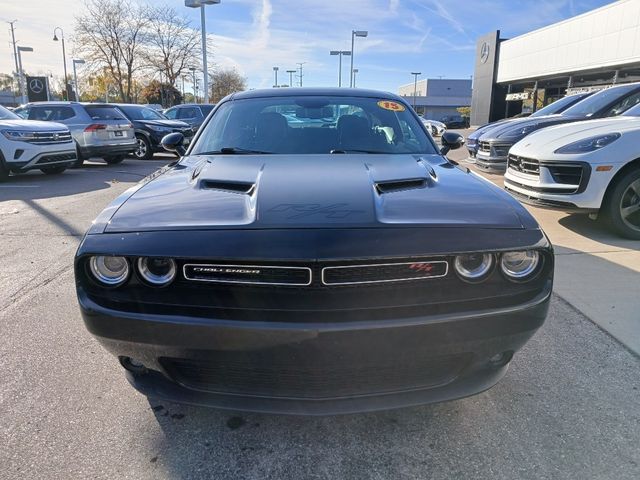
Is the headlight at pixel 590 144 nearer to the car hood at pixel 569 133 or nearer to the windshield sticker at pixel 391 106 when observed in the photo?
the car hood at pixel 569 133

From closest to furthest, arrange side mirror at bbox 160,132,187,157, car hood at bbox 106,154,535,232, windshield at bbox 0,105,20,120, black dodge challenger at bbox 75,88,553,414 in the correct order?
1. black dodge challenger at bbox 75,88,553,414
2. car hood at bbox 106,154,535,232
3. side mirror at bbox 160,132,187,157
4. windshield at bbox 0,105,20,120

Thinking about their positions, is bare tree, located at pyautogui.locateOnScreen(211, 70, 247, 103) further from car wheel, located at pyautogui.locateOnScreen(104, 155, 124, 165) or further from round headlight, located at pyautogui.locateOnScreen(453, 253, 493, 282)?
round headlight, located at pyautogui.locateOnScreen(453, 253, 493, 282)

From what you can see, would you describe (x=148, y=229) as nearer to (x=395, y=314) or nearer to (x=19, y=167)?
(x=395, y=314)

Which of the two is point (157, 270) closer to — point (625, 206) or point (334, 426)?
point (334, 426)

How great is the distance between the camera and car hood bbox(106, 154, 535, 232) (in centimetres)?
180

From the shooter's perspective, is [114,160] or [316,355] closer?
[316,355]

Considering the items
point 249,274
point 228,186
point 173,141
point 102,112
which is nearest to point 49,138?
point 102,112

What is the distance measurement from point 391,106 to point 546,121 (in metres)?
5.42

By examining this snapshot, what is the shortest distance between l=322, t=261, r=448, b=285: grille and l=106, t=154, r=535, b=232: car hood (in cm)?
15

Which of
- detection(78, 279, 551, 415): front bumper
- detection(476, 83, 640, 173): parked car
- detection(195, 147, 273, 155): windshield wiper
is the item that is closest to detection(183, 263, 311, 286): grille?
detection(78, 279, 551, 415): front bumper

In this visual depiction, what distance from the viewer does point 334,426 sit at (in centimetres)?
218

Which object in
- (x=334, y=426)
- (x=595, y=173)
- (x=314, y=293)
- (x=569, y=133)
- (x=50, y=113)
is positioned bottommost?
(x=334, y=426)

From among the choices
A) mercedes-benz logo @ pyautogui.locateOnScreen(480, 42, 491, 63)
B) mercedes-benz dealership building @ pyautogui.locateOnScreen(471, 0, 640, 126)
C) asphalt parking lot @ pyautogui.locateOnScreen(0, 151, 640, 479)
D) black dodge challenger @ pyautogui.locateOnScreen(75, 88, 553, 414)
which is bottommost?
asphalt parking lot @ pyautogui.locateOnScreen(0, 151, 640, 479)

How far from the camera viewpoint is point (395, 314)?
1.73 meters
